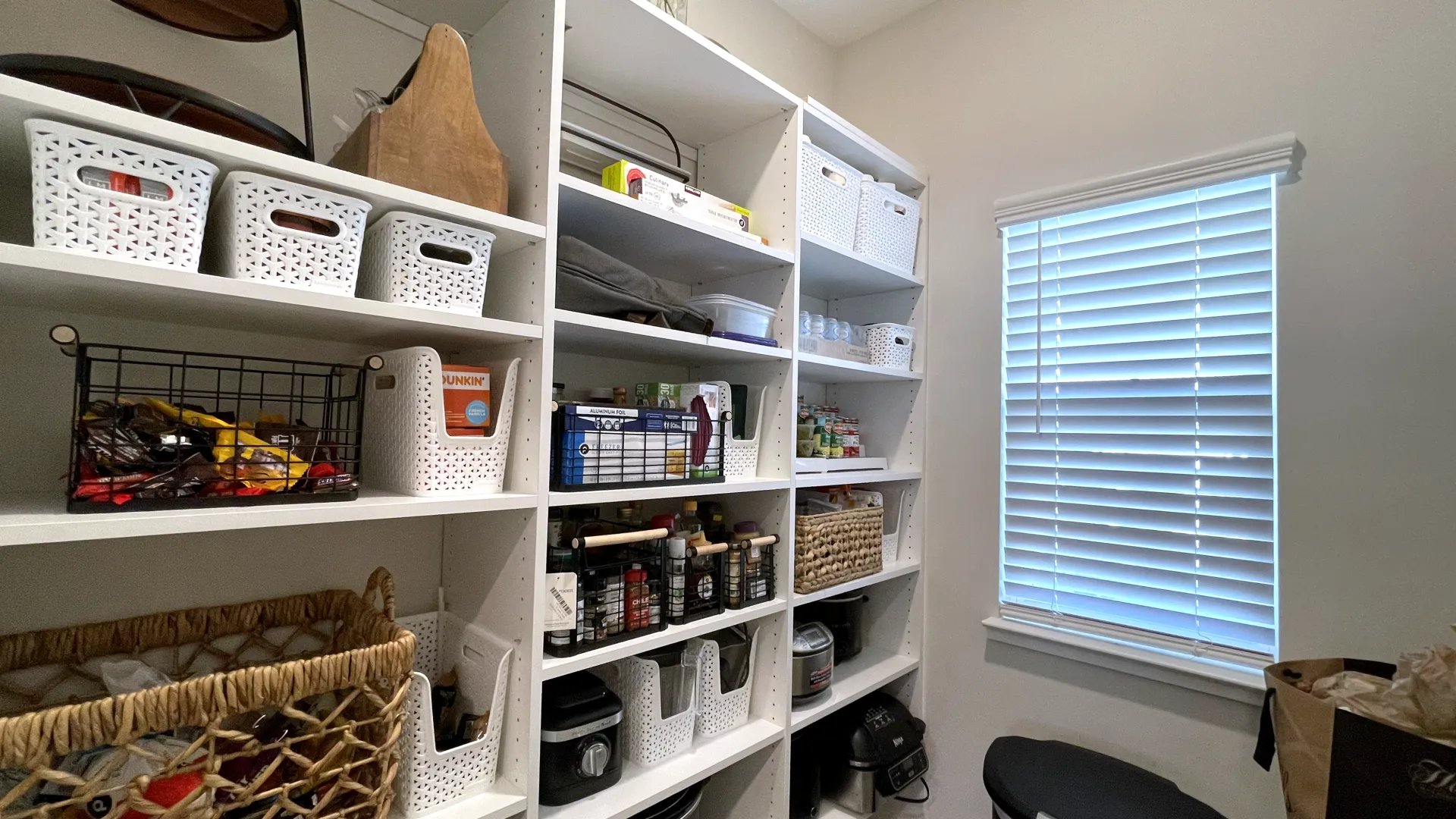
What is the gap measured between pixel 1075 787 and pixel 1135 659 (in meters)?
0.39

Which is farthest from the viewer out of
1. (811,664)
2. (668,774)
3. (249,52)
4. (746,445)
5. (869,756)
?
(869,756)

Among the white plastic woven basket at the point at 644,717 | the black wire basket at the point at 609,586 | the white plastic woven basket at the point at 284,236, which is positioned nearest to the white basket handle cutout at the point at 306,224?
the white plastic woven basket at the point at 284,236

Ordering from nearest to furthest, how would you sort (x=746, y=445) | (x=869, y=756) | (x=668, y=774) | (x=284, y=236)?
(x=284, y=236), (x=668, y=774), (x=746, y=445), (x=869, y=756)

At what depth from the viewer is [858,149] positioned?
71.2 inches

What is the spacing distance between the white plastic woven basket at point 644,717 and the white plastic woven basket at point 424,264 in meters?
0.77

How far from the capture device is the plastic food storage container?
1.42 metres

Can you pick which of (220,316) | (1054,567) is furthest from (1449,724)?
(220,316)

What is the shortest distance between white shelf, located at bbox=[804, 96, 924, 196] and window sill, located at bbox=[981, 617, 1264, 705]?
137cm

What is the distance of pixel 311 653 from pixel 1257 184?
221cm

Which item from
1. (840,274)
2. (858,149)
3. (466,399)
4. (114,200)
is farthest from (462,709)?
(858,149)

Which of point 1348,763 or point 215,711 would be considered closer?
point 215,711

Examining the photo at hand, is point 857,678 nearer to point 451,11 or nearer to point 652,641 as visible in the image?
point 652,641

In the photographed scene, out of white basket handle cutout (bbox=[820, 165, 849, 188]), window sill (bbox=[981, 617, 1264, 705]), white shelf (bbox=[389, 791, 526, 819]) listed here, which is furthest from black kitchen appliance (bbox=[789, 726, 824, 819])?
white basket handle cutout (bbox=[820, 165, 849, 188])

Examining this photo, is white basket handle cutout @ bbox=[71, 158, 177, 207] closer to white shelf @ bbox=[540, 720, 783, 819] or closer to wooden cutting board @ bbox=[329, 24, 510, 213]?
wooden cutting board @ bbox=[329, 24, 510, 213]
